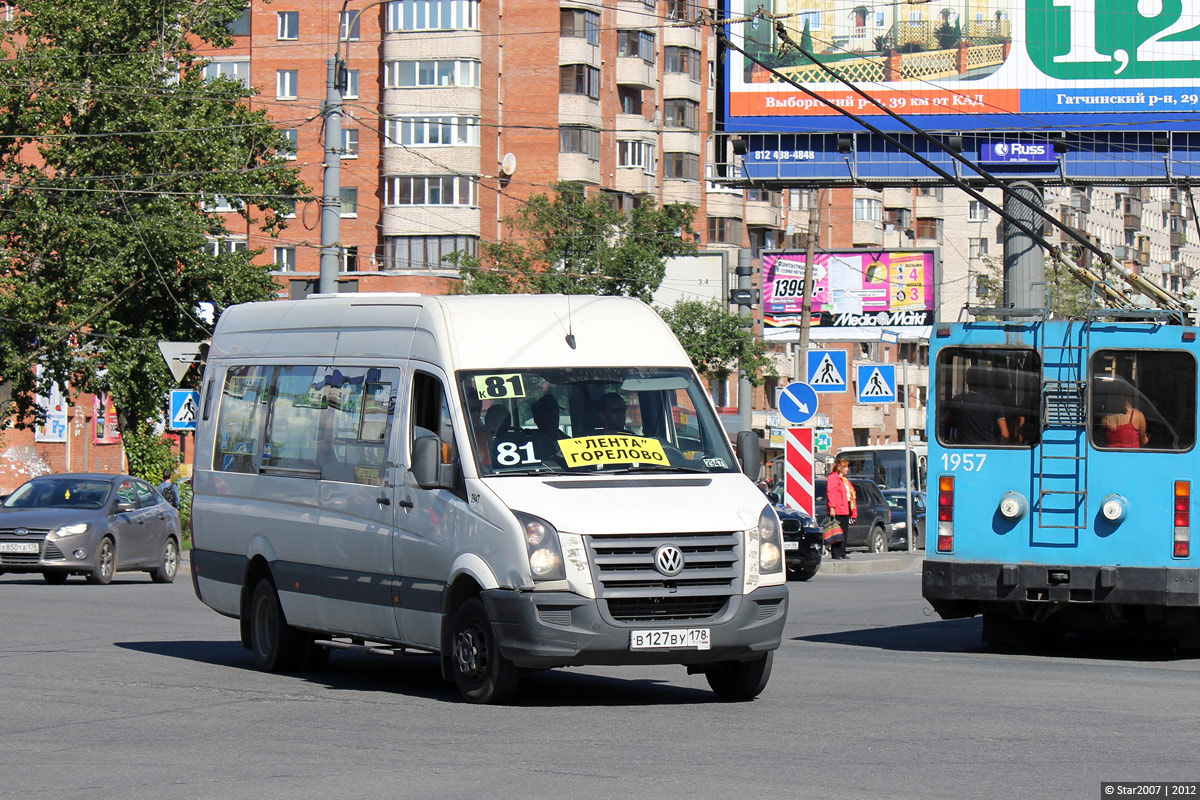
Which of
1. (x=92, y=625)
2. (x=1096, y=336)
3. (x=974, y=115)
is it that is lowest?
(x=92, y=625)

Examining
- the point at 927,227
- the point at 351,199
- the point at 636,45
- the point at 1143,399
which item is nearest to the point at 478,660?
the point at 1143,399

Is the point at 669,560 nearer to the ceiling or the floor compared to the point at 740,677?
nearer to the ceiling

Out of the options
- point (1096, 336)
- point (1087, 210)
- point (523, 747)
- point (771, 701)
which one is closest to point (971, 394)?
point (1096, 336)

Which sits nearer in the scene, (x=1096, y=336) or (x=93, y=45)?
(x=1096, y=336)

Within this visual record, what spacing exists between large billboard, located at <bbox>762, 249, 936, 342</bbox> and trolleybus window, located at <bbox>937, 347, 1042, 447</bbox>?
3582 centimetres

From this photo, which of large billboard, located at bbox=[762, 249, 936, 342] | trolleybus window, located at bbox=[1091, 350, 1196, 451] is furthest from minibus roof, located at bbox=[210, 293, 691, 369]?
large billboard, located at bbox=[762, 249, 936, 342]

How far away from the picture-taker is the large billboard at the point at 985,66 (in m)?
41.2

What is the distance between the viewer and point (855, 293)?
53031mm

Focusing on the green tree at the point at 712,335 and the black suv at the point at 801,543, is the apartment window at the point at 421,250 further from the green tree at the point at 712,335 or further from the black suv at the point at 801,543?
the black suv at the point at 801,543

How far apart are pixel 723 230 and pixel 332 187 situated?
63.3 m

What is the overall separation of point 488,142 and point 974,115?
38342 mm

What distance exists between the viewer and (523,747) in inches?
376

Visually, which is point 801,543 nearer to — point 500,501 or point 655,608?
point 655,608

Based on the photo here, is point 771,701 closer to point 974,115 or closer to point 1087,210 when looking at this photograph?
point 974,115
